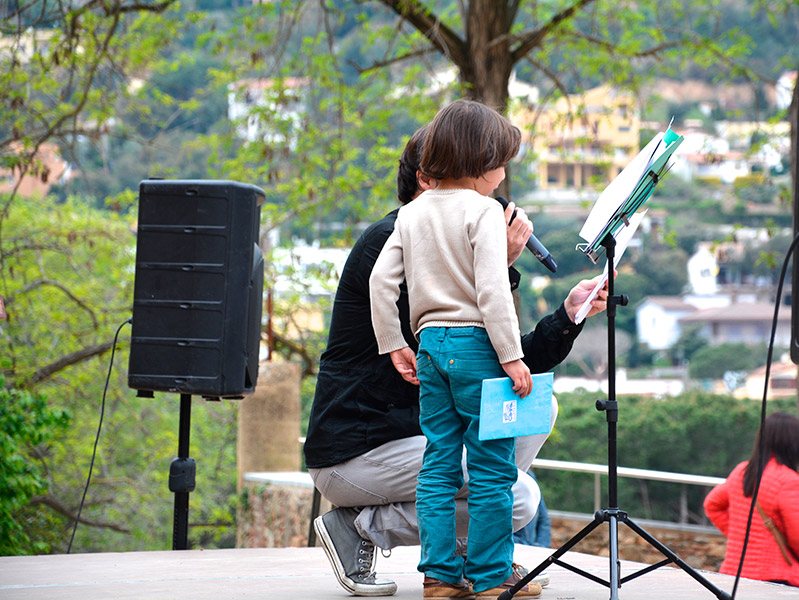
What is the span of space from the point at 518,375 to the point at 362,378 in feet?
1.66

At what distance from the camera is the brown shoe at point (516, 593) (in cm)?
254

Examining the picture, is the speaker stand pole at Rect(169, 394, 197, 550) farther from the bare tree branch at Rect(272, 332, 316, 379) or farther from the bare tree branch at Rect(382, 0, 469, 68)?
the bare tree branch at Rect(272, 332, 316, 379)

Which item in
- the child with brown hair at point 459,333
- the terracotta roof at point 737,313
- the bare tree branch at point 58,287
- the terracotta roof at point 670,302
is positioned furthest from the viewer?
the terracotta roof at point 737,313

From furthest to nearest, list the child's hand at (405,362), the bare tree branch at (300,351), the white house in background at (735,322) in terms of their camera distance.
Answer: the white house in background at (735,322) → the bare tree branch at (300,351) → the child's hand at (405,362)

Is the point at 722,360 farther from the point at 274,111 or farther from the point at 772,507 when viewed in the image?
the point at 772,507

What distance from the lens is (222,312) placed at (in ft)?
12.5

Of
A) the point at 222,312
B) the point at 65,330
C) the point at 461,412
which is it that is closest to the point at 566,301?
the point at 461,412

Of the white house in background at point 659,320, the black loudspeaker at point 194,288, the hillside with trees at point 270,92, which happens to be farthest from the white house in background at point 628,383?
the black loudspeaker at point 194,288

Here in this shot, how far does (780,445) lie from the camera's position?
3889mm

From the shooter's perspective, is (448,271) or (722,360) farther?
(722,360)

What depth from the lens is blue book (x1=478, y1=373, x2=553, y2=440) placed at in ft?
7.95

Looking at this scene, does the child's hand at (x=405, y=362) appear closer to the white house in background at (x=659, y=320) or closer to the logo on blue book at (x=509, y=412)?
the logo on blue book at (x=509, y=412)

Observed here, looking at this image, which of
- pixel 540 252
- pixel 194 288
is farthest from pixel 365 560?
pixel 194 288

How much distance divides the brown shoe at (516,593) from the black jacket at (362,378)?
0.47m
